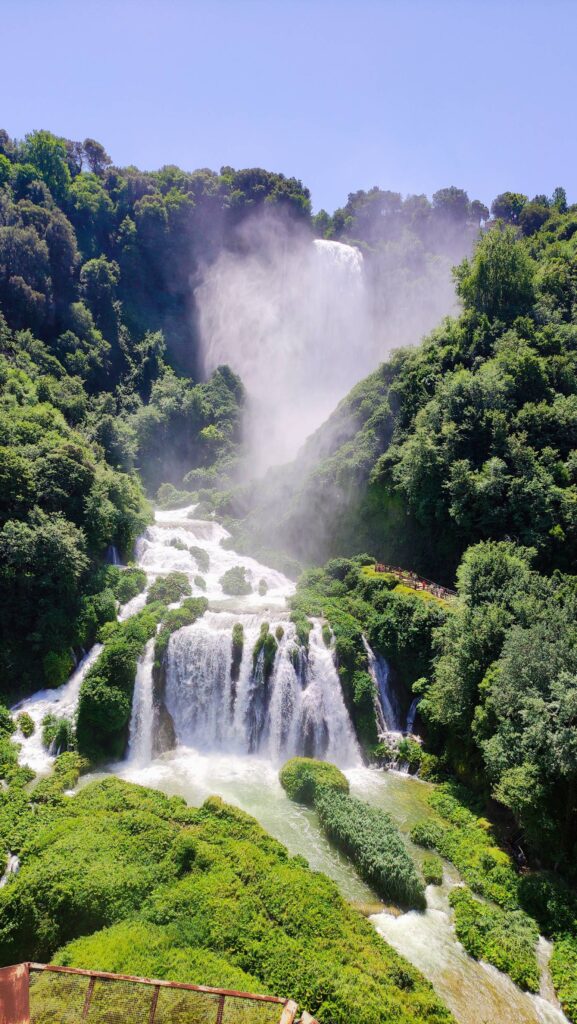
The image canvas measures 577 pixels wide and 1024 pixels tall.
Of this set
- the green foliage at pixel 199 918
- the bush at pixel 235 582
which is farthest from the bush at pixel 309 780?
the bush at pixel 235 582

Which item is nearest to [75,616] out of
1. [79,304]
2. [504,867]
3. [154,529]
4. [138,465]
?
[154,529]

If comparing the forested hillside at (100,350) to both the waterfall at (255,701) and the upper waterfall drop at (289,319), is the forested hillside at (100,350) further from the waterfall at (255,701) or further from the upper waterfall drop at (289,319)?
the waterfall at (255,701)

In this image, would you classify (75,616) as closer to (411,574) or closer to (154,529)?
(154,529)

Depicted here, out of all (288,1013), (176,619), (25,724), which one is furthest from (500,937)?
(25,724)

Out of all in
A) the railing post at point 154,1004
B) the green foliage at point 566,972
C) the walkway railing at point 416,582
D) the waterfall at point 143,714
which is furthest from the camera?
the walkway railing at point 416,582

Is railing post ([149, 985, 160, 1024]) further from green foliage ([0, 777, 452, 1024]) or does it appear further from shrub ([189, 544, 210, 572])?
shrub ([189, 544, 210, 572])

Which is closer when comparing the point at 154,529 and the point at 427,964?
the point at 427,964

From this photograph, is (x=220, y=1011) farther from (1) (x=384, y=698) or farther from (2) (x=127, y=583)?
(2) (x=127, y=583)
